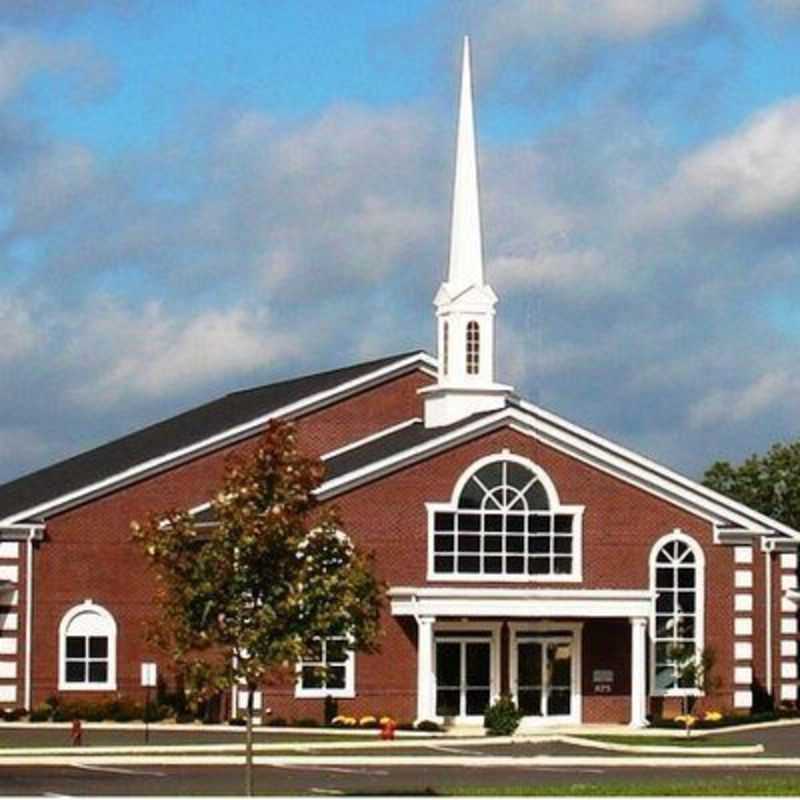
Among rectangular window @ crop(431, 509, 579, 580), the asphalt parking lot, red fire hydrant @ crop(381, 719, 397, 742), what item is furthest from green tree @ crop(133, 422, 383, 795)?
rectangular window @ crop(431, 509, 579, 580)

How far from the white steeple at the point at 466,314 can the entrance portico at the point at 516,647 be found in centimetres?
564

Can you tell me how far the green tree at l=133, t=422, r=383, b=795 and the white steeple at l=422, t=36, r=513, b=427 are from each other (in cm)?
2653

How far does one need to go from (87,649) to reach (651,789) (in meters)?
27.2

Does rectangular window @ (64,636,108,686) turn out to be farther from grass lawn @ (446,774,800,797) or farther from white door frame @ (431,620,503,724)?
grass lawn @ (446,774,800,797)

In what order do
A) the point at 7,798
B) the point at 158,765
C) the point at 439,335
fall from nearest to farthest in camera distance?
1. the point at 7,798
2. the point at 158,765
3. the point at 439,335

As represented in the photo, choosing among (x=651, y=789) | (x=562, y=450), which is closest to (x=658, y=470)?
(x=562, y=450)

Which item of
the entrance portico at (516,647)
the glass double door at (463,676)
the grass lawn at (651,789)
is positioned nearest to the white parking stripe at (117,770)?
the grass lawn at (651,789)

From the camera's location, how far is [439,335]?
60.5m

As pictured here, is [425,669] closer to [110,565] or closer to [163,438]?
[110,565]

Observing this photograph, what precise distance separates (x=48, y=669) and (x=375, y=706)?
790 centimetres

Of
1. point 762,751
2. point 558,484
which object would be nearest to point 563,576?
point 558,484

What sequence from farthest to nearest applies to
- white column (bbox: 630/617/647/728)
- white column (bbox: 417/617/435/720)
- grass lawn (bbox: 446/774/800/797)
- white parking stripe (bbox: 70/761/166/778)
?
1. white column (bbox: 630/617/647/728)
2. white column (bbox: 417/617/435/720)
3. white parking stripe (bbox: 70/761/166/778)
4. grass lawn (bbox: 446/774/800/797)

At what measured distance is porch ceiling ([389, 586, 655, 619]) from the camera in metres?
55.7

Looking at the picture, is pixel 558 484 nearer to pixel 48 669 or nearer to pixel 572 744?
pixel 572 744
